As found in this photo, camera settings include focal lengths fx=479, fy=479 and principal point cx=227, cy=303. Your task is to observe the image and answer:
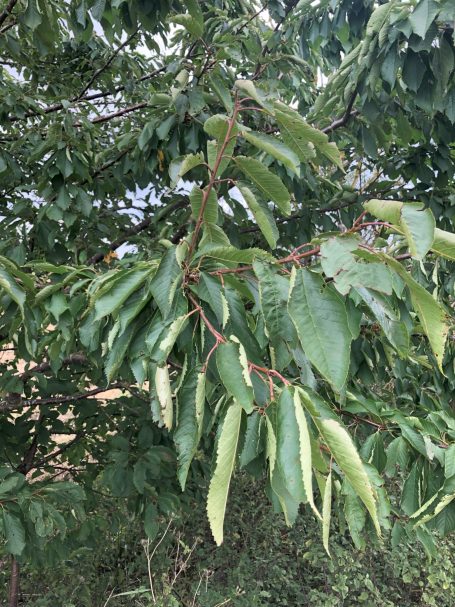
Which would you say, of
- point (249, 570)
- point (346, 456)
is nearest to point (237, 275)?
point (346, 456)

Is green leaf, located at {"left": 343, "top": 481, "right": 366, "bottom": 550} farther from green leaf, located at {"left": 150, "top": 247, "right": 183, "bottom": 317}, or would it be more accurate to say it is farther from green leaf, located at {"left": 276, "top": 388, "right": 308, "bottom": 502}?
green leaf, located at {"left": 150, "top": 247, "right": 183, "bottom": 317}

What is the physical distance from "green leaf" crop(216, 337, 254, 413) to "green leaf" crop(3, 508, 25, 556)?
4.22ft

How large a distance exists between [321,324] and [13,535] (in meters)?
1.44

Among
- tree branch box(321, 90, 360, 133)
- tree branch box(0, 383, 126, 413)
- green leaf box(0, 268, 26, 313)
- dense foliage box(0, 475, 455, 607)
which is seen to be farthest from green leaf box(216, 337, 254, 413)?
dense foliage box(0, 475, 455, 607)

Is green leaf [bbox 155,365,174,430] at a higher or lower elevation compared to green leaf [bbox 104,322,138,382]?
lower

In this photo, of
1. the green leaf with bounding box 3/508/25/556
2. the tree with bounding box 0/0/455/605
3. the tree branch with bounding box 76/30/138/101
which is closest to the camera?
the tree with bounding box 0/0/455/605

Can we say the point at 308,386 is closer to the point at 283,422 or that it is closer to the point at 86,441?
the point at 283,422

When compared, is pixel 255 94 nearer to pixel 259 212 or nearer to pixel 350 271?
pixel 259 212

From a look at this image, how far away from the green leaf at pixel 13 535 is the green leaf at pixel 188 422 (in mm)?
1147

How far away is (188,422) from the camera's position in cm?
71

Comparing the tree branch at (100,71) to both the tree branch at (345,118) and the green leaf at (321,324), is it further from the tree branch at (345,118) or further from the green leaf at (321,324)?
the green leaf at (321,324)

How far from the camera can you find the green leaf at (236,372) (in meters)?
0.61

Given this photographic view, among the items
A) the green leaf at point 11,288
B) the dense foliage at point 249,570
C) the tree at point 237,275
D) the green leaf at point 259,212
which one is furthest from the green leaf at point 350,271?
the dense foliage at point 249,570

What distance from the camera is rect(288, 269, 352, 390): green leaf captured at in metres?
0.60
